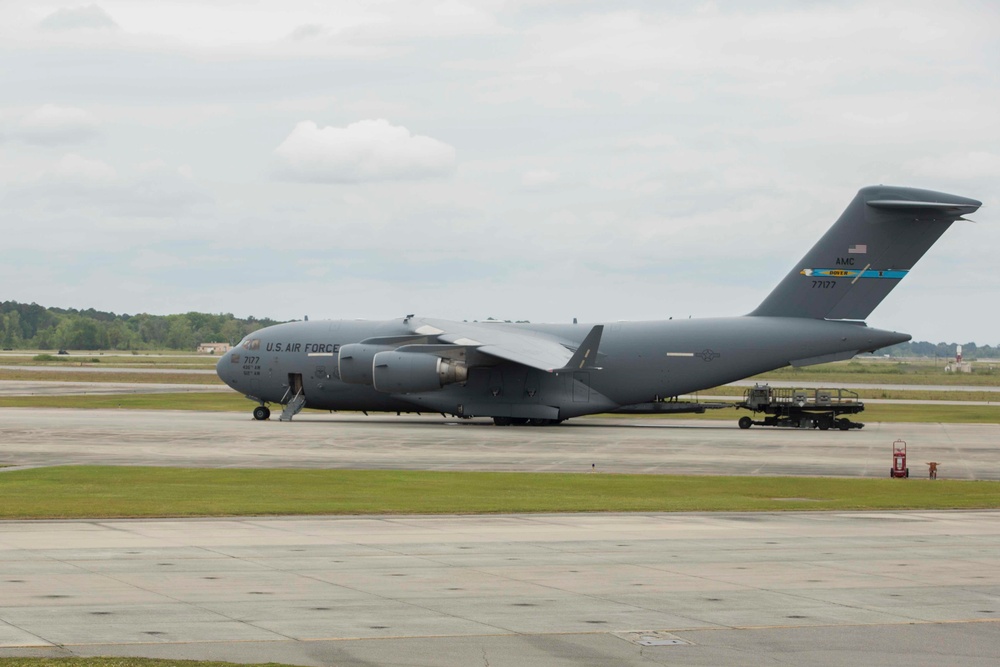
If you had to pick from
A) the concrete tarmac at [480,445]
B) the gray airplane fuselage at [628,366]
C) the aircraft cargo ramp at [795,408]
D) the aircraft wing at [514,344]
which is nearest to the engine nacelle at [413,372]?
the aircraft wing at [514,344]

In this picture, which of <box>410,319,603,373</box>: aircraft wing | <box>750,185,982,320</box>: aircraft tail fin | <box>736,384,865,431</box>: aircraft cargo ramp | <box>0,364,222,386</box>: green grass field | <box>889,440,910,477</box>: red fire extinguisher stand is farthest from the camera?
<box>0,364,222,386</box>: green grass field

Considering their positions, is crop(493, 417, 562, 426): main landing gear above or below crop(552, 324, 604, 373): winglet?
below

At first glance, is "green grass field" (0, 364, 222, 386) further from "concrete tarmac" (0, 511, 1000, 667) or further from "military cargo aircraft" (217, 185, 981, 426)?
"concrete tarmac" (0, 511, 1000, 667)

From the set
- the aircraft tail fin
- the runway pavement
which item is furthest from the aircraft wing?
the runway pavement

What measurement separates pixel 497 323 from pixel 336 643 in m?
39.4

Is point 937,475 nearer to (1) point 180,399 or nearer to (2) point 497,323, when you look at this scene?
(2) point 497,323

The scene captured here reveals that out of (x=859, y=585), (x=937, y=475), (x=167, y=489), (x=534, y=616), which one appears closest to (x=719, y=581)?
(x=859, y=585)

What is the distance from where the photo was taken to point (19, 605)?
40.8 ft

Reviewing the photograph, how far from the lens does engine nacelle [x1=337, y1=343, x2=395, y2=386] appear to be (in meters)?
45.8

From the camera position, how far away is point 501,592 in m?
13.8

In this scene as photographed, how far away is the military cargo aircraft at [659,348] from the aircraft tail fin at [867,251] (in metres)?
0.04

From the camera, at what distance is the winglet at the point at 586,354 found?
42844 mm

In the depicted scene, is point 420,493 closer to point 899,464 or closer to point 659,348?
point 899,464

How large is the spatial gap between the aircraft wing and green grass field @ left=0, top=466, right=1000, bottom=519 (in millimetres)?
14603
